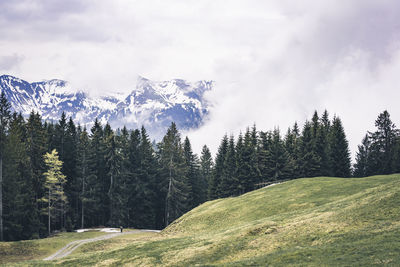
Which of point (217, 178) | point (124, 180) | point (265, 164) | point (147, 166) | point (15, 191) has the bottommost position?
point (15, 191)

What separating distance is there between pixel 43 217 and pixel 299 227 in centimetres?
5590

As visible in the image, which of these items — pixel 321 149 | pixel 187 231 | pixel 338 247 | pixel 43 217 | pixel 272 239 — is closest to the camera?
pixel 338 247

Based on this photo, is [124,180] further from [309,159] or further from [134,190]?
[309,159]

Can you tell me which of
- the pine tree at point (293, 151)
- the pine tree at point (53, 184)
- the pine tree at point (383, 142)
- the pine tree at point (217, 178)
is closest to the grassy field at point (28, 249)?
the pine tree at point (53, 184)

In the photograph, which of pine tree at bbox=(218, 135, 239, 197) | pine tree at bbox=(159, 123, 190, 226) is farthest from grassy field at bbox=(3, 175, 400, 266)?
pine tree at bbox=(218, 135, 239, 197)

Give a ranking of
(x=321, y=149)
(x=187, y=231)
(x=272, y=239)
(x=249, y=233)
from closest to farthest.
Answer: (x=272, y=239) < (x=249, y=233) < (x=187, y=231) < (x=321, y=149)

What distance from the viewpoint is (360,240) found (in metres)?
20.3

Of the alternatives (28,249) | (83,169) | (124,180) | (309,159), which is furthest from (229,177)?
(28,249)

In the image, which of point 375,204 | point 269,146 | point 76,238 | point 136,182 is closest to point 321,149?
point 269,146

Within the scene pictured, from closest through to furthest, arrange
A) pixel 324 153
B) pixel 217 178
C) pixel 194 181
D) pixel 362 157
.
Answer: pixel 324 153, pixel 217 178, pixel 194 181, pixel 362 157

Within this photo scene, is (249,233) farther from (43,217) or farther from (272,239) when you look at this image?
(43,217)

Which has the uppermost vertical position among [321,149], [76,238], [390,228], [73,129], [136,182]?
[73,129]

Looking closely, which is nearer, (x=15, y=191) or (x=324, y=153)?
(x=15, y=191)

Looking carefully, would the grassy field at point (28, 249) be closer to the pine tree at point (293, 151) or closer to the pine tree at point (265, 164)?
the pine tree at point (265, 164)
